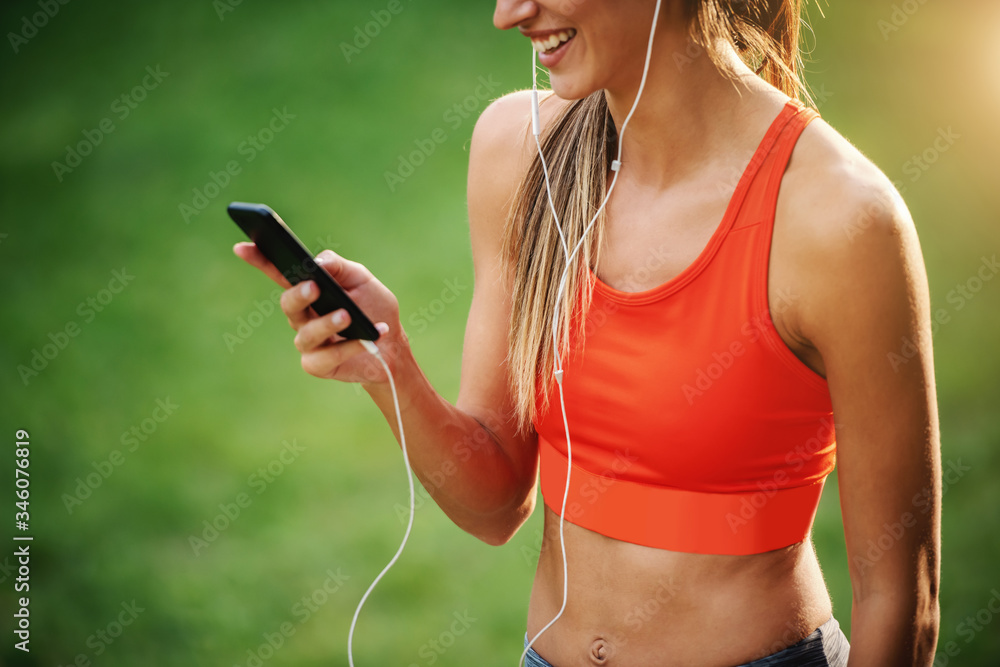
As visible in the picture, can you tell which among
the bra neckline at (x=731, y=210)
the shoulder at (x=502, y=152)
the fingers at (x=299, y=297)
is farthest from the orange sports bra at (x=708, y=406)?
the fingers at (x=299, y=297)

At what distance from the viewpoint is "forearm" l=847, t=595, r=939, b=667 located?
1051 mm

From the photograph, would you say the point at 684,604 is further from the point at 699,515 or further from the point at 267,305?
the point at 267,305

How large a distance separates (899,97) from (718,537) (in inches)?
171

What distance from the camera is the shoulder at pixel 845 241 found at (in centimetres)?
97

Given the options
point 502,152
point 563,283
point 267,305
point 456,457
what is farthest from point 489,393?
point 267,305

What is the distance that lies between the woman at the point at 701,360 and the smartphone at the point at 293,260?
0.02 m

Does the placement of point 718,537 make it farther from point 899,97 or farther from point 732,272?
point 899,97

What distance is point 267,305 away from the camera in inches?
156

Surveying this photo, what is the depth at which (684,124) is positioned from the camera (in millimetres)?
1141

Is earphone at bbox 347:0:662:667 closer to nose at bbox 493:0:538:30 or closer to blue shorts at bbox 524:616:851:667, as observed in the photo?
nose at bbox 493:0:538:30

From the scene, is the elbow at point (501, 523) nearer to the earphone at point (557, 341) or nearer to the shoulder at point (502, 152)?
the earphone at point (557, 341)

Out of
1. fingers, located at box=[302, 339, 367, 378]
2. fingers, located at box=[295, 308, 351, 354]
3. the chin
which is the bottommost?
fingers, located at box=[302, 339, 367, 378]

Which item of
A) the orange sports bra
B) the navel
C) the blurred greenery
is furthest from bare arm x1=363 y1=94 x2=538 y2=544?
the blurred greenery

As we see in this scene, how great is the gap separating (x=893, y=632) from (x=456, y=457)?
0.58m
